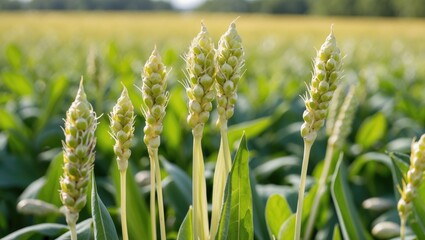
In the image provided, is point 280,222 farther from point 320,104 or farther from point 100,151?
point 100,151

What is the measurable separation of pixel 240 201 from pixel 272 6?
85460mm

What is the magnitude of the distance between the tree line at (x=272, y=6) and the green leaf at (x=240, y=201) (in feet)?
171

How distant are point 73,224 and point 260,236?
1.03 m

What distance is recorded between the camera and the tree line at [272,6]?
56.9 metres

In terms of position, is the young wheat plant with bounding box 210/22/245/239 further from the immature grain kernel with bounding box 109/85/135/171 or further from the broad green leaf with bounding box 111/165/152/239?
the broad green leaf with bounding box 111/165/152/239

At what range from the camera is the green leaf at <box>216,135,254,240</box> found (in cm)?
127

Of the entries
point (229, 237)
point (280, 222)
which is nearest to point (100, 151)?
point (280, 222)

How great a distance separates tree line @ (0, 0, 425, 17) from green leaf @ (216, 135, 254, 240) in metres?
52.2

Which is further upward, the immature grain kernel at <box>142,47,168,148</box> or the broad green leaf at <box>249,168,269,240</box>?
the immature grain kernel at <box>142,47,168,148</box>

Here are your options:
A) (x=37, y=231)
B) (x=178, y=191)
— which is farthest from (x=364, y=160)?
(x=37, y=231)

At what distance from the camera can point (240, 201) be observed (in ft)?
4.29

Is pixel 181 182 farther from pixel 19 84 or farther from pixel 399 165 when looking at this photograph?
pixel 19 84

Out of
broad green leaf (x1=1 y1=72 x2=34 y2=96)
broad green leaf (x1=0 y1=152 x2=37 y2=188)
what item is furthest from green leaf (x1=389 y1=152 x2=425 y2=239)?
broad green leaf (x1=1 y1=72 x2=34 y2=96)

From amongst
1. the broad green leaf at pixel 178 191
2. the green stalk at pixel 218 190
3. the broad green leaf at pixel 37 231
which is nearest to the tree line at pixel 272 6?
the broad green leaf at pixel 178 191
